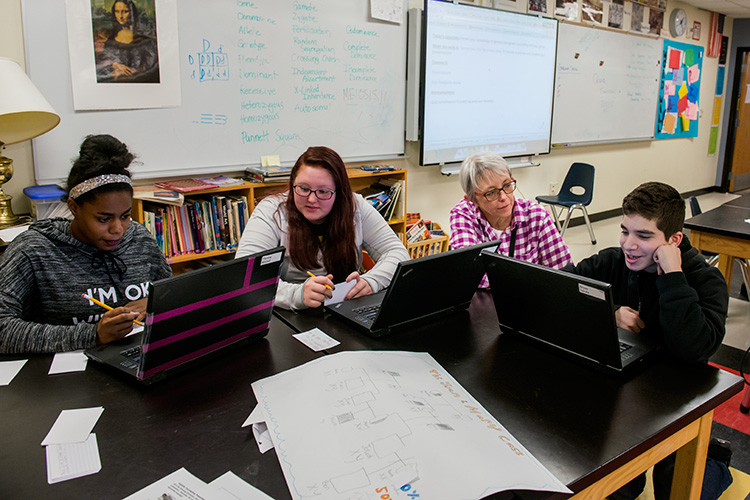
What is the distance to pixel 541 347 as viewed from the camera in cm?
136

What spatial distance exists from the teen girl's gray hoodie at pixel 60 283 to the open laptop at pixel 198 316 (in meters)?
0.14

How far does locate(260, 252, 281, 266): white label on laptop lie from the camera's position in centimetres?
126

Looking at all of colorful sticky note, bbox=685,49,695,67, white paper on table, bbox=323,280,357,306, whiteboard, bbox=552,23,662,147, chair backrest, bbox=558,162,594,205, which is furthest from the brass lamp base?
colorful sticky note, bbox=685,49,695,67

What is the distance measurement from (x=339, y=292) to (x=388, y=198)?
6.67 ft

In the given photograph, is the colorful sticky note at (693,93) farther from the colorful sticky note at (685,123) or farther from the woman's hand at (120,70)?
the woman's hand at (120,70)

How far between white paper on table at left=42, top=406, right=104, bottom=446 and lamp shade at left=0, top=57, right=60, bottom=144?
1455 mm

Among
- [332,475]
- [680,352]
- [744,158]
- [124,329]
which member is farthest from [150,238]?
[744,158]

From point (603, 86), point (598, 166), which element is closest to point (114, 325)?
point (603, 86)

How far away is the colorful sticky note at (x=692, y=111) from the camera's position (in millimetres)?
7195

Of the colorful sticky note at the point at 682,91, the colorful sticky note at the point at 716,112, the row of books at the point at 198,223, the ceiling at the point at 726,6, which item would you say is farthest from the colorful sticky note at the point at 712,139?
the row of books at the point at 198,223

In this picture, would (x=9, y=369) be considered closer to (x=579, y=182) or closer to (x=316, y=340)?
(x=316, y=340)

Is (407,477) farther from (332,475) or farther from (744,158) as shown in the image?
(744,158)

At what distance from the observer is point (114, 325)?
1.27 metres

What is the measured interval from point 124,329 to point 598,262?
4.35 feet
